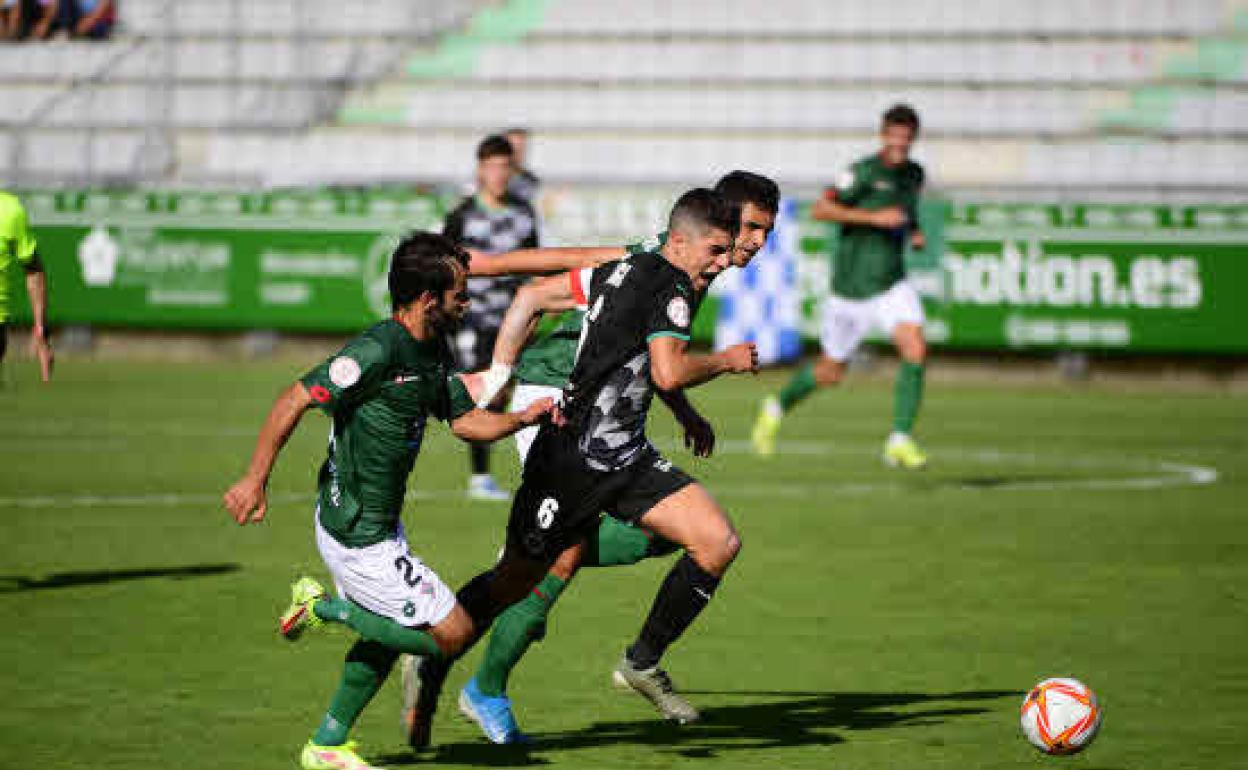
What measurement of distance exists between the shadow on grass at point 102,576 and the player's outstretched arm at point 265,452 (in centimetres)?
421

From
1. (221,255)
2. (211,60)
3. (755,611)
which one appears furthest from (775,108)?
(755,611)

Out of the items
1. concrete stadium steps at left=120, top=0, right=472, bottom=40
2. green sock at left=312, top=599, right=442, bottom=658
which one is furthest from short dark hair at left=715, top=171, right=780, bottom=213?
concrete stadium steps at left=120, top=0, right=472, bottom=40

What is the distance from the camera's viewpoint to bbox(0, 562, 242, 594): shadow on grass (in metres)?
10.4

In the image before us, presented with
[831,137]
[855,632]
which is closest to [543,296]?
[855,632]

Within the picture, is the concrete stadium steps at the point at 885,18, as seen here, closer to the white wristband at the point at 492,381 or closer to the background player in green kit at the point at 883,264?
the background player in green kit at the point at 883,264

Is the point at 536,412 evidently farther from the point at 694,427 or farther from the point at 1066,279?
the point at 1066,279

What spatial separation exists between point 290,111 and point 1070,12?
11206 mm

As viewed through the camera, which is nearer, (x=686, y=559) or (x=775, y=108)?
(x=686, y=559)

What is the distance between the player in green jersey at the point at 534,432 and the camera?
281 inches

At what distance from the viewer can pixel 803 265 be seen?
2505 centimetres

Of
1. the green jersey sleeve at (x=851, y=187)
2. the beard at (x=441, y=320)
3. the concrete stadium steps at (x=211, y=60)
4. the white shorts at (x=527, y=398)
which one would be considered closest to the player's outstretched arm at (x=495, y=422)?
the beard at (x=441, y=320)

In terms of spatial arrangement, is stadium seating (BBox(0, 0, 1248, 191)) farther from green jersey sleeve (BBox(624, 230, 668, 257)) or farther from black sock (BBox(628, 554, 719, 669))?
black sock (BBox(628, 554, 719, 669))

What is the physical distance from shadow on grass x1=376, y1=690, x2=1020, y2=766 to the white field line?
21.6 ft

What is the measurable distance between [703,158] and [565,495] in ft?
74.1
